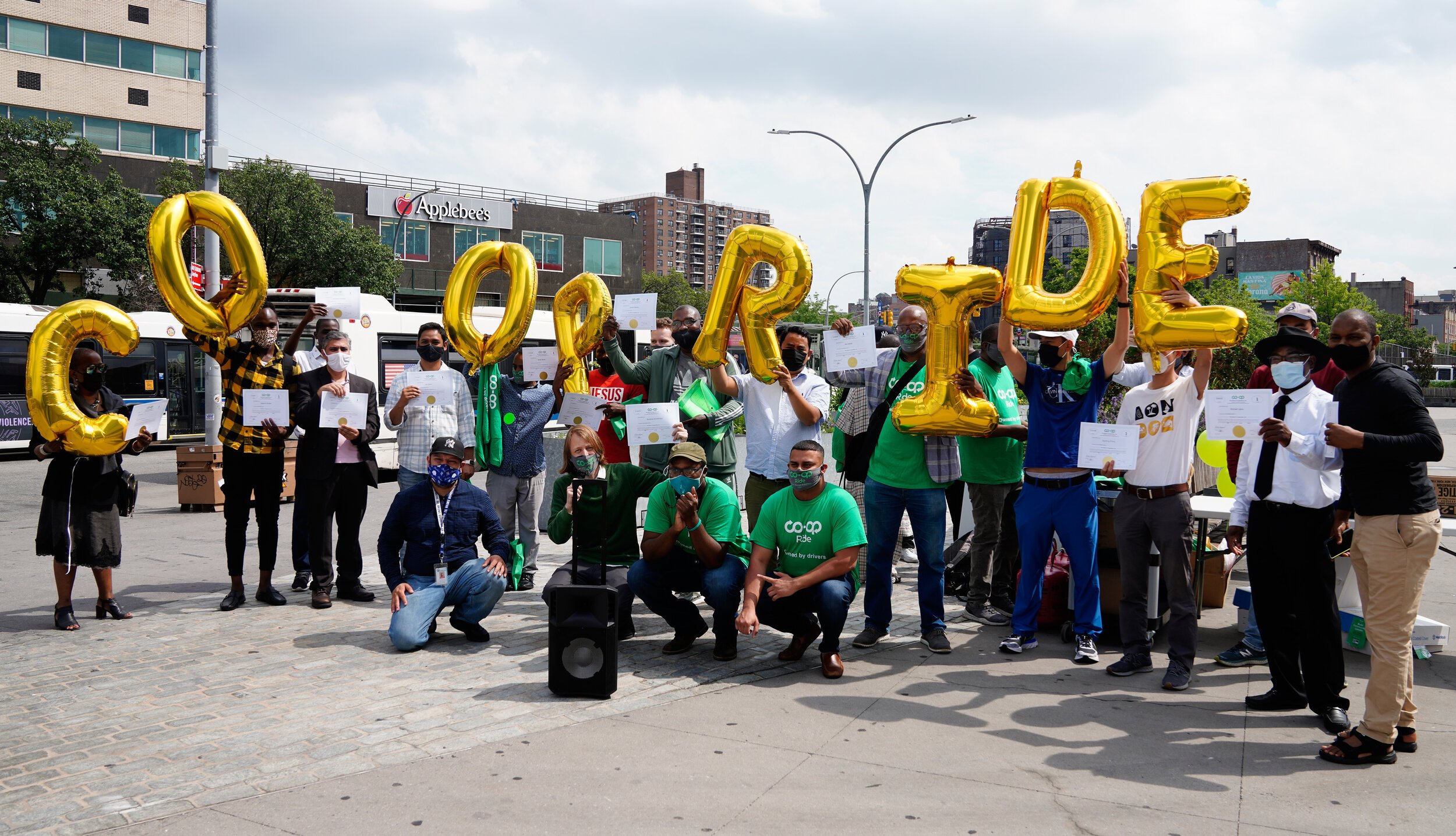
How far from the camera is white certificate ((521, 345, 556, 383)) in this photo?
8.36 meters

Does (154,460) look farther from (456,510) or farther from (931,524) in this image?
(931,524)

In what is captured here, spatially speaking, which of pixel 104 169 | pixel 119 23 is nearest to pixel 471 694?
pixel 104 169

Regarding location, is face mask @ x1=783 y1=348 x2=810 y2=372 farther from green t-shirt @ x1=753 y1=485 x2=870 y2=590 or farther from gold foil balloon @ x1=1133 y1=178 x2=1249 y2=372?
gold foil balloon @ x1=1133 y1=178 x2=1249 y2=372

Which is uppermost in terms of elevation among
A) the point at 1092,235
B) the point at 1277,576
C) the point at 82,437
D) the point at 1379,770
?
the point at 1092,235

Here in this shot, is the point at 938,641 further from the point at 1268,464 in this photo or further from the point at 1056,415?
the point at 1268,464

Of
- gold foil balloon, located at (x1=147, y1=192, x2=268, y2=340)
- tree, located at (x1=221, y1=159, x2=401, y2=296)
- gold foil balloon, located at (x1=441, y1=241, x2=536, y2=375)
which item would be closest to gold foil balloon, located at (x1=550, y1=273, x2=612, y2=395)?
gold foil balloon, located at (x1=441, y1=241, x2=536, y2=375)

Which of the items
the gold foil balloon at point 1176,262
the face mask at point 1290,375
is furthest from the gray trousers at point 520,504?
the face mask at point 1290,375

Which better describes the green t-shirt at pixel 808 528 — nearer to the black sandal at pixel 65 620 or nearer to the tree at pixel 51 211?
the black sandal at pixel 65 620

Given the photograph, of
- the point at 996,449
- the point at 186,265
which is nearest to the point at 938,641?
the point at 996,449

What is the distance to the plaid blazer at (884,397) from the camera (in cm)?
649

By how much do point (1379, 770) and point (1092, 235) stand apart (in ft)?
9.78

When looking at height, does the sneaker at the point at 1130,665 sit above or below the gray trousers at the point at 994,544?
below

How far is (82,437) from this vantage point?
6.77 m

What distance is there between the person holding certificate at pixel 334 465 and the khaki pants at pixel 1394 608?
6169 millimetres
